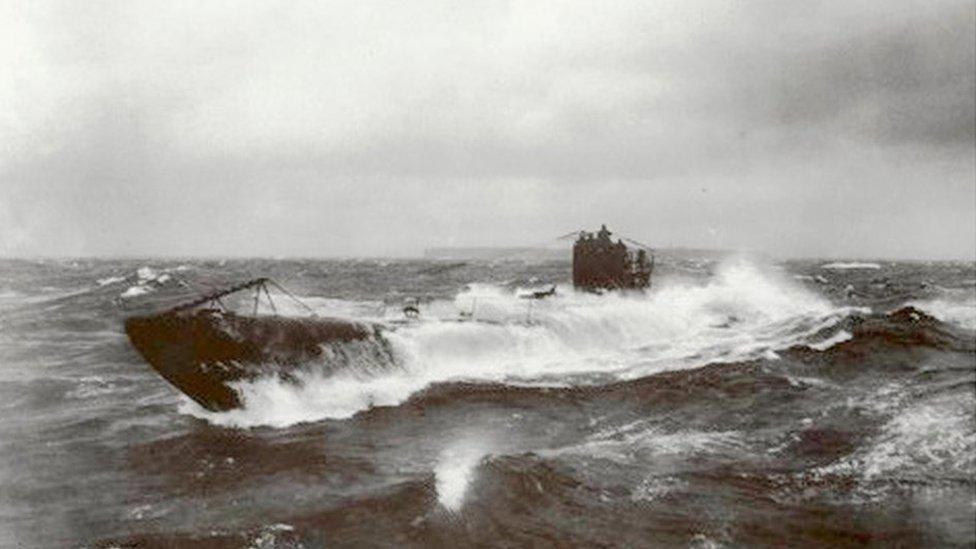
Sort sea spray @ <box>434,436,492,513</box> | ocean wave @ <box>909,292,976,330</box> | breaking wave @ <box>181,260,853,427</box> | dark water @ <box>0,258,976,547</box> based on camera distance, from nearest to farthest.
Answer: dark water @ <box>0,258,976,547</box> < sea spray @ <box>434,436,492,513</box> < breaking wave @ <box>181,260,853,427</box> < ocean wave @ <box>909,292,976,330</box>

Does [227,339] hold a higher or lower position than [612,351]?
higher

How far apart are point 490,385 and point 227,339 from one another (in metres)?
7.78

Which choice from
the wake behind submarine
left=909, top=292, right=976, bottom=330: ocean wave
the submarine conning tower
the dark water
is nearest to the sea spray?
the dark water

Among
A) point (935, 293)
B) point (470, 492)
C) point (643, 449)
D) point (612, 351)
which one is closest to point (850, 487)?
point (643, 449)

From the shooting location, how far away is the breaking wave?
70.4 feet

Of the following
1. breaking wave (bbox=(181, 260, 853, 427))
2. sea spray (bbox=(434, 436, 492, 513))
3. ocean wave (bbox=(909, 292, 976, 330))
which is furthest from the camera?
ocean wave (bbox=(909, 292, 976, 330))

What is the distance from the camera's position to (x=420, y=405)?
71.8 ft

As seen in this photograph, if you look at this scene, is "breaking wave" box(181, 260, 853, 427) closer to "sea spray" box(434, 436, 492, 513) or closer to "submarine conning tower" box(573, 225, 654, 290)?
"submarine conning tower" box(573, 225, 654, 290)

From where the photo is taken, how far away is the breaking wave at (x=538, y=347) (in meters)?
21.5

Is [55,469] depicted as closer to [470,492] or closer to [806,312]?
[470,492]

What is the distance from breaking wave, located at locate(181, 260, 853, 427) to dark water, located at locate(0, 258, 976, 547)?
0.11 m

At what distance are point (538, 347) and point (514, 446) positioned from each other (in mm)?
13521

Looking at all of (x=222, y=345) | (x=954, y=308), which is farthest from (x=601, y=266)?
(x=222, y=345)

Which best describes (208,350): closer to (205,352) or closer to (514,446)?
(205,352)
